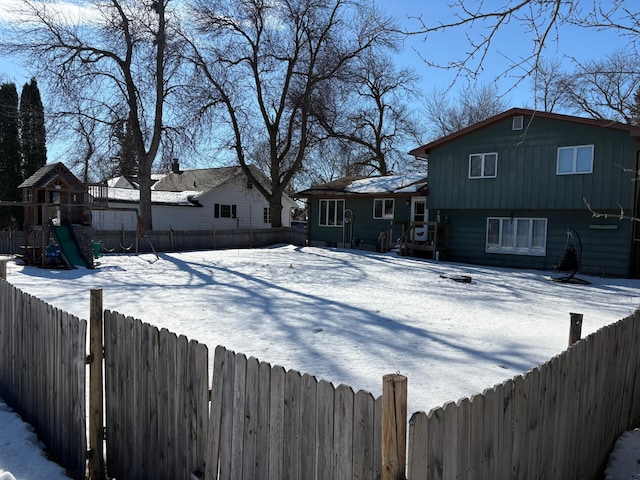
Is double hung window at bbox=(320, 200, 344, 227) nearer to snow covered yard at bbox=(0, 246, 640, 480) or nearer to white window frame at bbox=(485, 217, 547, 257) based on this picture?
white window frame at bbox=(485, 217, 547, 257)

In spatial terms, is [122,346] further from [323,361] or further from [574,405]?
[574,405]

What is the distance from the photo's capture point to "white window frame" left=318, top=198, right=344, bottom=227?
2584 centimetres

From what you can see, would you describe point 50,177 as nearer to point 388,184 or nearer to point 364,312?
point 364,312

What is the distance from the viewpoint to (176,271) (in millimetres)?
15406

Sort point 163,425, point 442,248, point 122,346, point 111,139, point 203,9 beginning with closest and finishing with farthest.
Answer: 1. point 163,425
2. point 122,346
3. point 442,248
4. point 111,139
5. point 203,9

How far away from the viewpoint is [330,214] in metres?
26.4

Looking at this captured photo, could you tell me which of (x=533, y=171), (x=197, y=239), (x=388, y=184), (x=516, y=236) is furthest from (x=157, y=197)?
(x=533, y=171)

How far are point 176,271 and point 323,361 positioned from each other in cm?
1094

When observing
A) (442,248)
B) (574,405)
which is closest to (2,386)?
(574,405)

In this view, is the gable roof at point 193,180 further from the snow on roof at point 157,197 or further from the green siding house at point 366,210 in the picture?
the green siding house at point 366,210

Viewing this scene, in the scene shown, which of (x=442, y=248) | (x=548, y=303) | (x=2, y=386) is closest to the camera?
(x=2, y=386)

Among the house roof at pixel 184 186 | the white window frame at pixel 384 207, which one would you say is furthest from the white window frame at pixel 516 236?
the house roof at pixel 184 186

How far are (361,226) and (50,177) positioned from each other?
14.8 m

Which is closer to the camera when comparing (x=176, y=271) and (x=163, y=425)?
(x=163, y=425)
